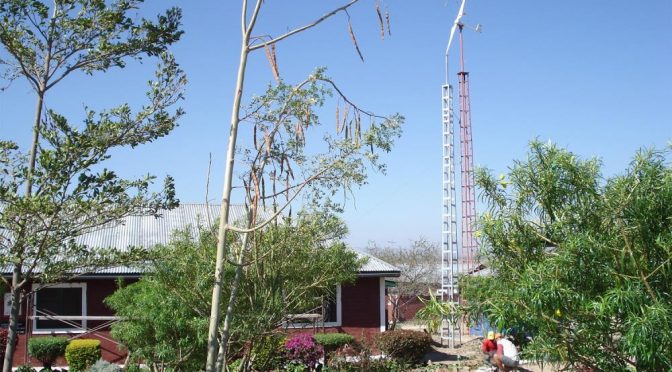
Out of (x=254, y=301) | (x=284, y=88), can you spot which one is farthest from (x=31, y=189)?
(x=254, y=301)

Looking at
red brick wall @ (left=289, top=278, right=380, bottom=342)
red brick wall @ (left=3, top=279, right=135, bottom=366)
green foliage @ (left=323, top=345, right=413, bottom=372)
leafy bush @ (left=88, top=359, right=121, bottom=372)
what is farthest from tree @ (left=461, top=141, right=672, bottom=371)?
red brick wall @ (left=3, top=279, right=135, bottom=366)

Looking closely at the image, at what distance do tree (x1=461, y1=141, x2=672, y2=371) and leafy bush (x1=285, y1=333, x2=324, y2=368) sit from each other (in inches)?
287

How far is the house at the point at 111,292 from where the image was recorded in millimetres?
18109

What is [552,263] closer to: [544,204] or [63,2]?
[544,204]

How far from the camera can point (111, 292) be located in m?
18.7

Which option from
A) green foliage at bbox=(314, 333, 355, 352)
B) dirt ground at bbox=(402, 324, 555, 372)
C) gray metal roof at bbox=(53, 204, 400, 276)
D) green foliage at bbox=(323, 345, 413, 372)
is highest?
gray metal roof at bbox=(53, 204, 400, 276)

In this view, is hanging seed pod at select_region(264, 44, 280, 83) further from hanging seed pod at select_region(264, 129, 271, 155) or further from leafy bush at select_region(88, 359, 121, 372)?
leafy bush at select_region(88, 359, 121, 372)

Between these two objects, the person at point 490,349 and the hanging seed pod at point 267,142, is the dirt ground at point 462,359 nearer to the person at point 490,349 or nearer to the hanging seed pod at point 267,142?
the person at point 490,349

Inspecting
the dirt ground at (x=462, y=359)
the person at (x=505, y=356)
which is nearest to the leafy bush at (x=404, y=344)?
the dirt ground at (x=462, y=359)

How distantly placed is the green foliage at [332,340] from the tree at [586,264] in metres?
11.8

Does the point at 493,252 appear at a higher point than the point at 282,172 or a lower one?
lower

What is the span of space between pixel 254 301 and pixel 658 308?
460 cm

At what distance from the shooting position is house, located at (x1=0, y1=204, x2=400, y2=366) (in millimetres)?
18109

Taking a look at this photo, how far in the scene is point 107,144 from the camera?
21.4 ft
